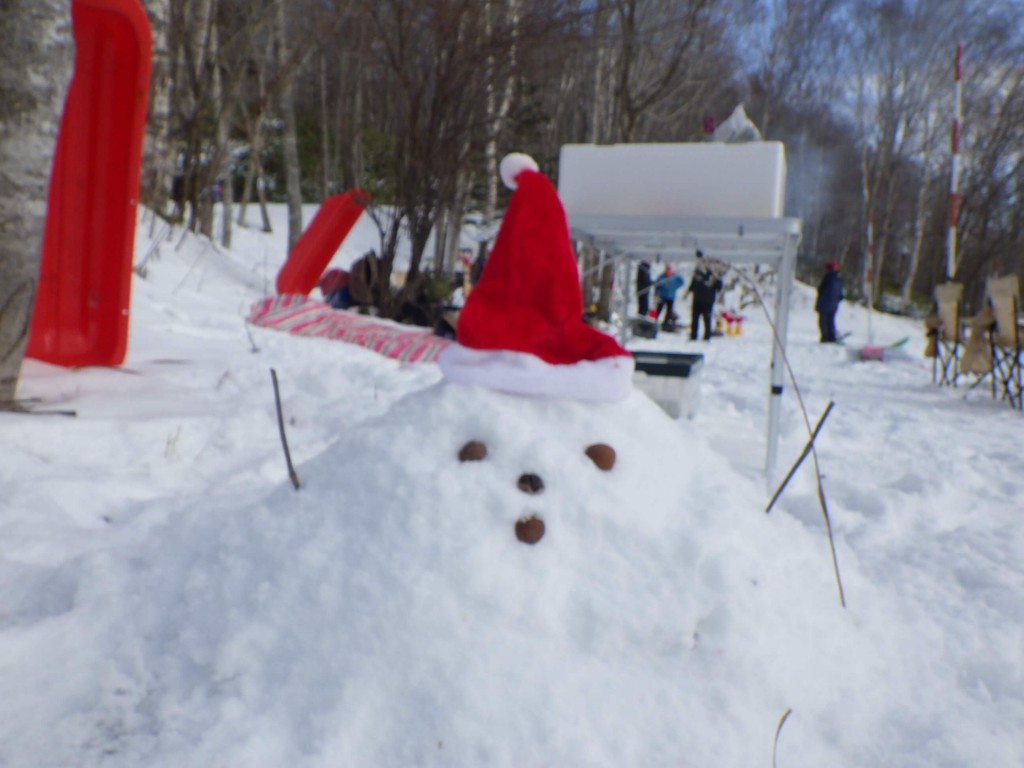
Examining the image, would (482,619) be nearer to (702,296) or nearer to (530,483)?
(530,483)

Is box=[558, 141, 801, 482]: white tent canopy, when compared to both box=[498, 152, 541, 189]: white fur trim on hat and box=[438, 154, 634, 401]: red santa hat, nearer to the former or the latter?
box=[498, 152, 541, 189]: white fur trim on hat

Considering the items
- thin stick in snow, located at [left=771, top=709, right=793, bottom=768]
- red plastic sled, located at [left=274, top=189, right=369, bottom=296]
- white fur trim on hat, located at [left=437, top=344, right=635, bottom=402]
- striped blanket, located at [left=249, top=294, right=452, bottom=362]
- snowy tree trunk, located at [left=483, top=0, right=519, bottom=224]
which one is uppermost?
snowy tree trunk, located at [left=483, top=0, right=519, bottom=224]

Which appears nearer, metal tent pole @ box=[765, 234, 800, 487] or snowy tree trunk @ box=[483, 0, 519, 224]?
metal tent pole @ box=[765, 234, 800, 487]

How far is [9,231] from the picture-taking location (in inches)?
88.4

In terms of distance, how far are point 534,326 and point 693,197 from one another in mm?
1307

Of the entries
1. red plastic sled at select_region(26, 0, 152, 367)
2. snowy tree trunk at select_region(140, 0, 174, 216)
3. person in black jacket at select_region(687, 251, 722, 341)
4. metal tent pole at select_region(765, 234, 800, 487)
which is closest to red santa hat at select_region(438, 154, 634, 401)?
metal tent pole at select_region(765, 234, 800, 487)

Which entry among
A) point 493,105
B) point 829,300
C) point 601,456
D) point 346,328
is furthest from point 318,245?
point 829,300

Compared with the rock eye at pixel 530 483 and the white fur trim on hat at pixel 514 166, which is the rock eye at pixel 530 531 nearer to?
the rock eye at pixel 530 483

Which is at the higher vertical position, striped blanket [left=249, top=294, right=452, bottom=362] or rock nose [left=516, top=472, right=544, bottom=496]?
rock nose [left=516, top=472, right=544, bottom=496]

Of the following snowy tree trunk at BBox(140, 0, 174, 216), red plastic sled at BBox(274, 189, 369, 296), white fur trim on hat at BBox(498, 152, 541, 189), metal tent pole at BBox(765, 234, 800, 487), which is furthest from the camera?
red plastic sled at BBox(274, 189, 369, 296)

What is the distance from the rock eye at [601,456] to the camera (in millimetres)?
1457

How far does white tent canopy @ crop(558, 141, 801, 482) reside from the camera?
2492 millimetres

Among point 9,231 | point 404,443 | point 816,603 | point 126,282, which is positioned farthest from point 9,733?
point 126,282

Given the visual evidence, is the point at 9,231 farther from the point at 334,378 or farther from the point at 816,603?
the point at 816,603
